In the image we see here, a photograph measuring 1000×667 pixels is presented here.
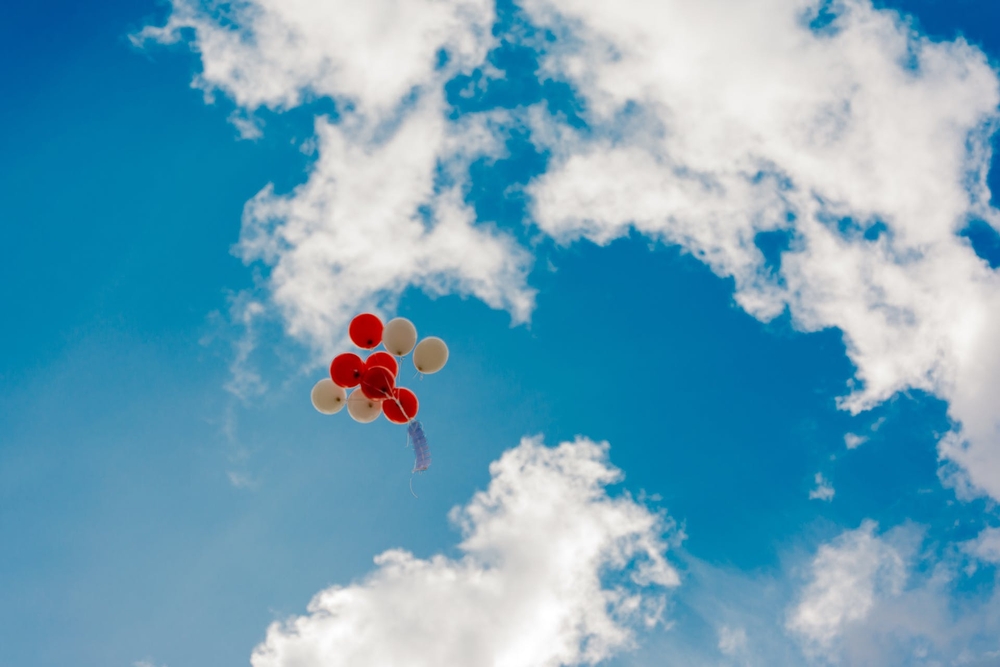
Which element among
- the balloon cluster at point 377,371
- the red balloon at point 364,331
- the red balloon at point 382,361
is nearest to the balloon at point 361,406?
the balloon cluster at point 377,371

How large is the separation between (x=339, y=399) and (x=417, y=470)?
6.58 ft

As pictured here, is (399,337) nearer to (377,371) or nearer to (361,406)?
(377,371)

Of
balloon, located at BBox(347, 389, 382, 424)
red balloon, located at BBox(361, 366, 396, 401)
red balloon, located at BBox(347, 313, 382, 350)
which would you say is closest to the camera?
red balloon, located at BBox(361, 366, 396, 401)

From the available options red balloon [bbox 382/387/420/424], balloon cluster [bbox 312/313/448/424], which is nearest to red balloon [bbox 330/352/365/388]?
balloon cluster [bbox 312/313/448/424]

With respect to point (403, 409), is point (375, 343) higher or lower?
higher

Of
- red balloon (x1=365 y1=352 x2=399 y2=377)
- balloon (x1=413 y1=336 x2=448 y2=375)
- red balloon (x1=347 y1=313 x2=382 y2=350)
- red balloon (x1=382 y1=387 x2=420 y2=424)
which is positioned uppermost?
red balloon (x1=347 y1=313 x2=382 y2=350)

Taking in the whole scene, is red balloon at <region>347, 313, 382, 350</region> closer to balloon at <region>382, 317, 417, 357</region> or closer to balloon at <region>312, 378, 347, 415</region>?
balloon at <region>382, 317, 417, 357</region>

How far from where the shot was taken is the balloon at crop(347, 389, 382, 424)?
1194 centimetres

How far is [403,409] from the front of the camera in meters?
11.9

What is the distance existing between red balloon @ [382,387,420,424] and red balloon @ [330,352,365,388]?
69cm

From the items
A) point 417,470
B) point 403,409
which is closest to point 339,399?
point 403,409

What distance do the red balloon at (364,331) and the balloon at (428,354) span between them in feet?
2.79

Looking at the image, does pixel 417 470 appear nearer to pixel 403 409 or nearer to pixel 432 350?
pixel 403 409

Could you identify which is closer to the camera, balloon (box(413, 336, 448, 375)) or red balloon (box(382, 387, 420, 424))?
red balloon (box(382, 387, 420, 424))
